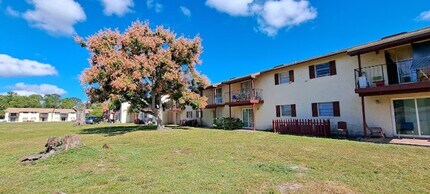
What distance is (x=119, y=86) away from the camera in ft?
55.5

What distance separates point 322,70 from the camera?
55.9ft

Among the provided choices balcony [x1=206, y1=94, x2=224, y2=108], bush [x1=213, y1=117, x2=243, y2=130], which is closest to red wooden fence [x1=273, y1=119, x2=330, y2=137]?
bush [x1=213, y1=117, x2=243, y2=130]

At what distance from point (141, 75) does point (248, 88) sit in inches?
428

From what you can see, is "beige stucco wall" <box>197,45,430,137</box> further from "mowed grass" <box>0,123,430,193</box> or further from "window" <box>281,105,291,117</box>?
"mowed grass" <box>0,123,430,193</box>

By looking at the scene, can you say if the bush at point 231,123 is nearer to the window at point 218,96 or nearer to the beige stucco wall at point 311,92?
the beige stucco wall at point 311,92

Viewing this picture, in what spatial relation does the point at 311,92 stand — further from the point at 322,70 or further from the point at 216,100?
the point at 216,100

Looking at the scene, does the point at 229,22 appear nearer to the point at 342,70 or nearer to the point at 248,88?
the point at 248,88

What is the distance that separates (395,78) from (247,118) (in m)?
13.6

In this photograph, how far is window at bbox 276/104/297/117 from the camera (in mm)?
19016

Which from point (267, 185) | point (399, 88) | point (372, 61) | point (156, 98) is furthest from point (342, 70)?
point (156, 98)

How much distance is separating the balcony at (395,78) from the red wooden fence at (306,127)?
11.1ft

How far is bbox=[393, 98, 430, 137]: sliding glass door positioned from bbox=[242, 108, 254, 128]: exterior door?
41.1 feet

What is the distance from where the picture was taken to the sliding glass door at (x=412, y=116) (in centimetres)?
1191

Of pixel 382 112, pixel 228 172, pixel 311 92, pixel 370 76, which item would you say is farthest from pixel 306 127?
pixel 228 172
